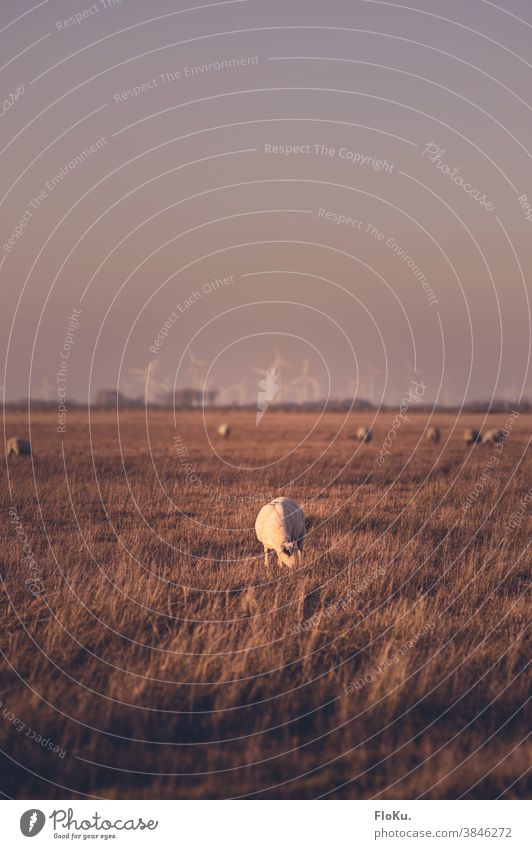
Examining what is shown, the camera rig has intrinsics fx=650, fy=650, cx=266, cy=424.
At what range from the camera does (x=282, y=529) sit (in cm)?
1281

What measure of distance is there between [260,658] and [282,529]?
14.1 ft

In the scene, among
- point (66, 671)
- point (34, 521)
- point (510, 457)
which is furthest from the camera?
point (510, 457)

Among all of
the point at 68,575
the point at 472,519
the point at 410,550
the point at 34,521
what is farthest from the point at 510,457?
the point at 68,575

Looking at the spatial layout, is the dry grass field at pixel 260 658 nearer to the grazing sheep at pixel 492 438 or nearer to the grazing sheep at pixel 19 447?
the grazing sheep at pixel 19 447

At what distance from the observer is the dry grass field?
6676 millimetres

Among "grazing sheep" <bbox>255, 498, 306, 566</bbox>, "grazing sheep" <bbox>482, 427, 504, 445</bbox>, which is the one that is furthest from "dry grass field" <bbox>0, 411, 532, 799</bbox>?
"grazing sheep" <bbox>482, 427, 504, 445</bbox>

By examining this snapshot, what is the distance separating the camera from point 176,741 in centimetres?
706

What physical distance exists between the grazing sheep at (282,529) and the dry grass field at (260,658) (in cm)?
47

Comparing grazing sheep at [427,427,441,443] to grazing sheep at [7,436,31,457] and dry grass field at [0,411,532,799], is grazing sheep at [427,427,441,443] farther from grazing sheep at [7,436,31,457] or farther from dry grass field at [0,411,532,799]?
dry grass field at [0,411,532,799]

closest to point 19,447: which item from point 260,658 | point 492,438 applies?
point 260,658

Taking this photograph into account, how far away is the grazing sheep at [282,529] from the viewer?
12.9 metres

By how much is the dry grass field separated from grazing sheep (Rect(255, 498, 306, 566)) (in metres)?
0.47

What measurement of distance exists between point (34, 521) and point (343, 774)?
12.3 m
